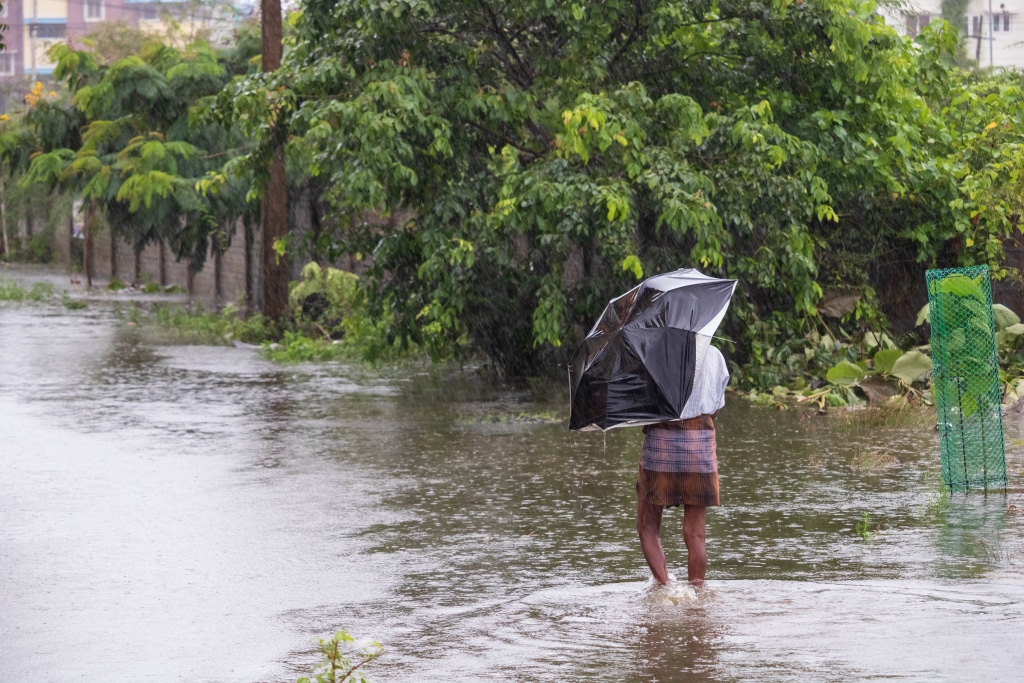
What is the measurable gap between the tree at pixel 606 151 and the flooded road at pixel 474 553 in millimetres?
1574

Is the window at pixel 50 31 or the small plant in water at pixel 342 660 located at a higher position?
the window at pixel 50 31

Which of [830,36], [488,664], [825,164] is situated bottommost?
[488,664]

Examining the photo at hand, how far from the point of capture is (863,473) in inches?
387

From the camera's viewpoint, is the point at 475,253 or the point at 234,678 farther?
the point at 475,253

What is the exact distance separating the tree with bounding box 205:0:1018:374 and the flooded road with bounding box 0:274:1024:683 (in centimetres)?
157

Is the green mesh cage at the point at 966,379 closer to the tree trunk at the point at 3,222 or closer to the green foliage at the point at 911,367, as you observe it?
the green foliage at the point at 911,367

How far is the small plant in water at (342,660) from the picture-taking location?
5.07 metres

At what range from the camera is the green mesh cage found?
29.8 ft

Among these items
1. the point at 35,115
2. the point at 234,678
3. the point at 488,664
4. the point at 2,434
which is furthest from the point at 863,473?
the point at 35,115

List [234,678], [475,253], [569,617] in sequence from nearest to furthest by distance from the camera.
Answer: [234,678], [569,617], [475,253]

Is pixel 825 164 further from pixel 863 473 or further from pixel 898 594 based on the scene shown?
pixel 898 594

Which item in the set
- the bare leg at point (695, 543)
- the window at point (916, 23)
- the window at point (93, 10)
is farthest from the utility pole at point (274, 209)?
the window at point (93, 10)

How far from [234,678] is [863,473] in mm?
5650

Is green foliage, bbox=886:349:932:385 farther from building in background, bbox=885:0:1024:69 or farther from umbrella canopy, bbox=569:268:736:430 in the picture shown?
building in background, bbox=885:0:1024:69
